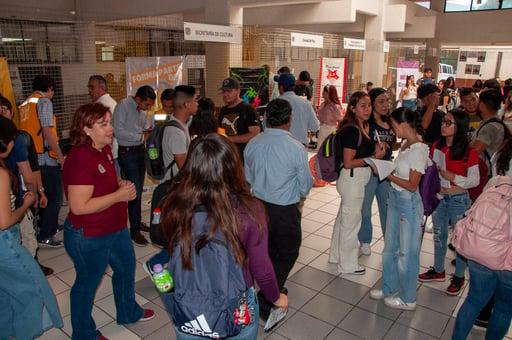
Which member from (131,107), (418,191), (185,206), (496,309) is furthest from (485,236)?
(131,107)

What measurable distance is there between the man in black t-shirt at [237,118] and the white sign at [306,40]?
2899mm

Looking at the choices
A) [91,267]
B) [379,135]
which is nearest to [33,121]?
[91,267]

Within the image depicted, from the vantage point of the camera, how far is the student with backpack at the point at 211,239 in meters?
1.35

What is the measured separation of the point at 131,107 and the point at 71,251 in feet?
6.94

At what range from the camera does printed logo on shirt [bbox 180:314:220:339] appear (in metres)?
1.39

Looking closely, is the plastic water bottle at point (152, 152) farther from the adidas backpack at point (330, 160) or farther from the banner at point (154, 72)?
the banner at point (154, 72)

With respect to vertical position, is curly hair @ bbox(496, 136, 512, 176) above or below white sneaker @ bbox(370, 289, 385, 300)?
above

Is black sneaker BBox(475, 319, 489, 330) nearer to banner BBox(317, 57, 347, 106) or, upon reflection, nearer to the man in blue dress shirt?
the man in blue dress shirt

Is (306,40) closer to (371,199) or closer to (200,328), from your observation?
(371,199)

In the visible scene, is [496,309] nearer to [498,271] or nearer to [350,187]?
[498,271]

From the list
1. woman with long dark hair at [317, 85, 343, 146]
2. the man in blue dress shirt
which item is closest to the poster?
woman with long dark hair at [317, 85, 343, 146]

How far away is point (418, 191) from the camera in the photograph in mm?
2742

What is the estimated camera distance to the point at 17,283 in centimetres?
208

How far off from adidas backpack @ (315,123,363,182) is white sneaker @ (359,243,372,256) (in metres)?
1.12
